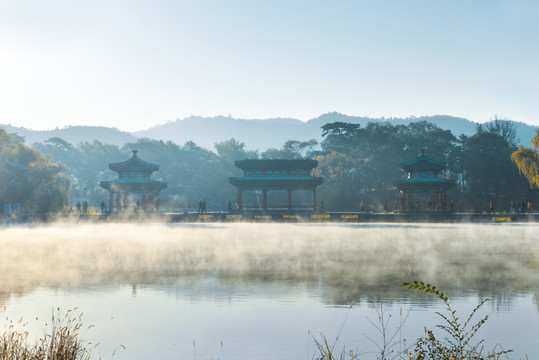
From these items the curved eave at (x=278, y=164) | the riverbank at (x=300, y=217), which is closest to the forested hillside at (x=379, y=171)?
the curved eave at (x=278, y=164)

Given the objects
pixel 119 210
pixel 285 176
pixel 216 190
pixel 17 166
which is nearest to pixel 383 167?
pixel 285 176

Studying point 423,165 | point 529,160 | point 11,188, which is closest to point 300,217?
point 423,165

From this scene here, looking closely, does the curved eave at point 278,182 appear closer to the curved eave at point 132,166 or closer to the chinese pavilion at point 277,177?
the chinese pavilion at point 277,177

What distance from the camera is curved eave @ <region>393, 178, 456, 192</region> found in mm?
57656

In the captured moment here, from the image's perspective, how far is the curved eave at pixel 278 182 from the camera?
60.2 m

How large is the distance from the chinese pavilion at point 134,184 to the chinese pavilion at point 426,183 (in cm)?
2491

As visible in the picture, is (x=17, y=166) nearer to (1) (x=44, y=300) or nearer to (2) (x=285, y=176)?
(2) (x=285, y=176)

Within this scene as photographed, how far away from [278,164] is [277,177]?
131cm

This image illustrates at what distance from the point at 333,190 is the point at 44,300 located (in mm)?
56854

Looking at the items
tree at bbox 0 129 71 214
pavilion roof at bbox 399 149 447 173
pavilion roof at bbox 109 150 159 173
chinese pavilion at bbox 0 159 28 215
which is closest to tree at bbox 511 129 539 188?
pavilion roof at bbox 399 149 447 173

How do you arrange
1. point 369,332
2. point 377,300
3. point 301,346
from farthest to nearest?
point 377,300 → point 369,332 → point 301,346

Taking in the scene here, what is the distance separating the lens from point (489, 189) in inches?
2739

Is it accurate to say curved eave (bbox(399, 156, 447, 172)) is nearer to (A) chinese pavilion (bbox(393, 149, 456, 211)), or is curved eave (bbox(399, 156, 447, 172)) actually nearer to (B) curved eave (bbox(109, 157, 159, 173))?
(A) chinese pavilion (bbox(393, 149, 456, 211))

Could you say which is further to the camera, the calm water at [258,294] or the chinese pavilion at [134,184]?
the chinese pavilion at [134,184]
